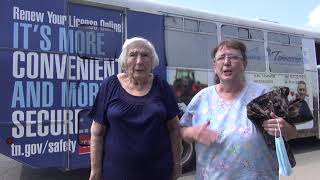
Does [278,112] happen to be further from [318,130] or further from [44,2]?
[318,130]

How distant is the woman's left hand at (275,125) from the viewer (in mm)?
2860

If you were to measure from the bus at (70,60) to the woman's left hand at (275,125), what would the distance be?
3980 millimetres

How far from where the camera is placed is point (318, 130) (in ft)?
35.5

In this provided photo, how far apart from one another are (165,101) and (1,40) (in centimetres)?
334

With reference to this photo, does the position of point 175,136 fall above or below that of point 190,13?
below

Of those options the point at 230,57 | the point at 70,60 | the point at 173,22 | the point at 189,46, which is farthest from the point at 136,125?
the point at 189,46

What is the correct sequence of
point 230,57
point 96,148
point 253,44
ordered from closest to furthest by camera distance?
point 230,57, point 96,148, point 253,44

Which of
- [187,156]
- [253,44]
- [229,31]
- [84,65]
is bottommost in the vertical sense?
[187,156]

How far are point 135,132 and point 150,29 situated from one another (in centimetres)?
455

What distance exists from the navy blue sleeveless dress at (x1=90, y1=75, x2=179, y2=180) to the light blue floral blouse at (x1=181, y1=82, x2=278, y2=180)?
1.31 feet

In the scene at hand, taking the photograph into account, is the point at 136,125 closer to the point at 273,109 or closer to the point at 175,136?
the point at 175,136

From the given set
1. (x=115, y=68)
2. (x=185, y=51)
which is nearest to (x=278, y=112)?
(x=115, y=68)

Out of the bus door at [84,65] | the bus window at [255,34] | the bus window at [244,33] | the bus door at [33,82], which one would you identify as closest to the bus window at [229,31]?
the bus window at [244,33]

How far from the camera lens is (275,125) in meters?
2.87
